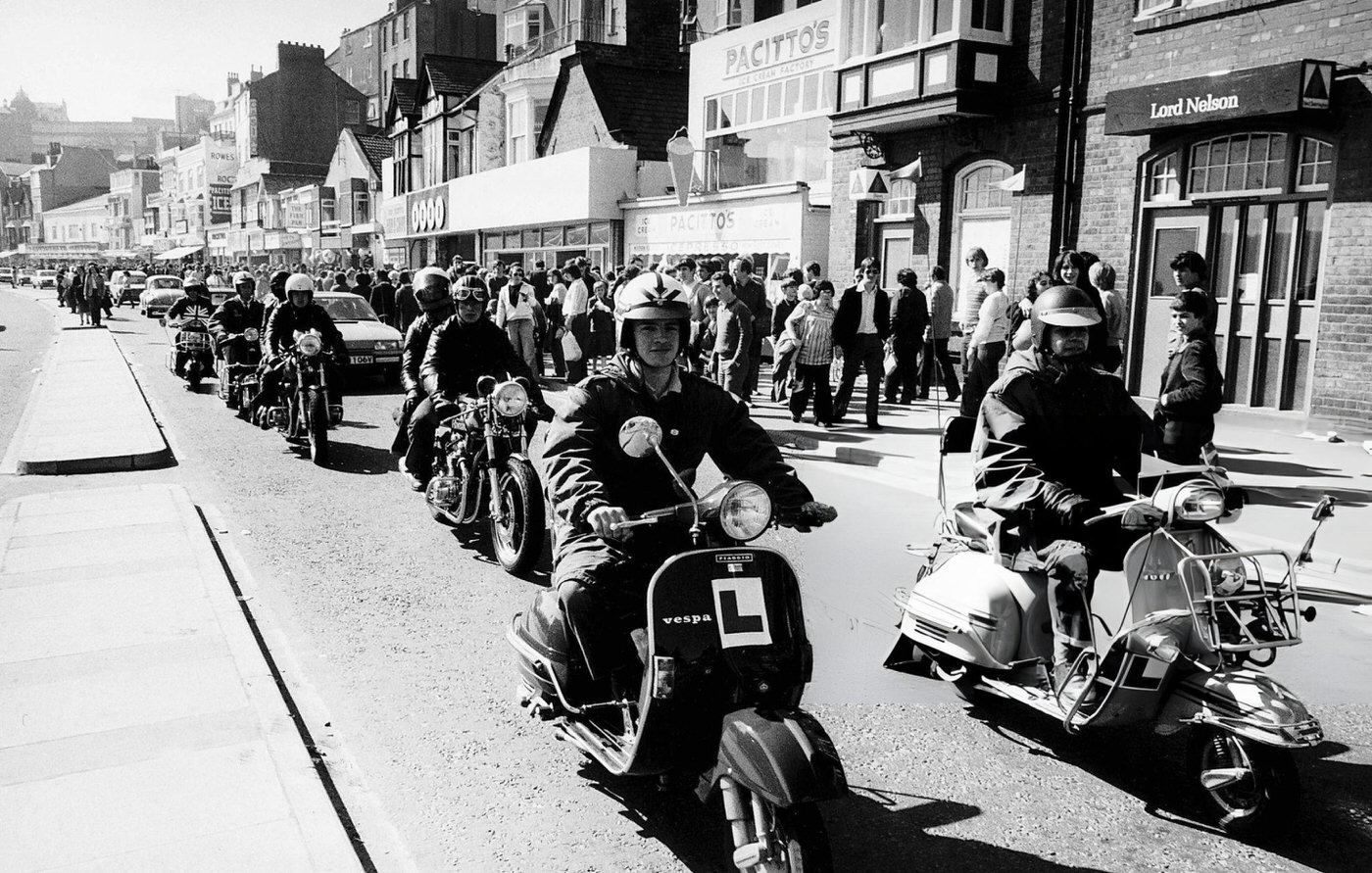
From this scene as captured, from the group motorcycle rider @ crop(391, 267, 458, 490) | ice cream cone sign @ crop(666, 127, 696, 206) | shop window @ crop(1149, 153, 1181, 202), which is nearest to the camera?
motorcycle rider @ crop(391, 267, 458, 490)

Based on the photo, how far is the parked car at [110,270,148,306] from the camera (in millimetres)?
51062

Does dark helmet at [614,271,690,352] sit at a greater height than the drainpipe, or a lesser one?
lesser

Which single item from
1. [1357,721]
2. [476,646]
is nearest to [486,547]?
[476,646]

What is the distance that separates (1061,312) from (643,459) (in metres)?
1.76

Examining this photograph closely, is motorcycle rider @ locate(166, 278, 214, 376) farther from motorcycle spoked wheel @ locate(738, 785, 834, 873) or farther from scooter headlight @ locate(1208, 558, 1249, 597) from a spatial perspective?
motorcycle spoked wheel @ locate(738, 785, 834, 873)

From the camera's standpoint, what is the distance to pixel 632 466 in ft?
13.5

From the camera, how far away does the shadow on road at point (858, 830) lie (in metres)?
3.58

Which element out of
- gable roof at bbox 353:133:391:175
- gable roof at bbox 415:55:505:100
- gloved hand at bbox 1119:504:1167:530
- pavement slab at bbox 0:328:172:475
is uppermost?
gable roof at bbox 415:55:505:100

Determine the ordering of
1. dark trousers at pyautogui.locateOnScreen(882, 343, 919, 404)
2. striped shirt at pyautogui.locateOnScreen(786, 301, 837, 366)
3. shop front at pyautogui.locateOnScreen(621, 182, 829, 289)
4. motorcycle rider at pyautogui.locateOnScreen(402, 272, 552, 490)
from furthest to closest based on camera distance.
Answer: shop front at pyautogui.locateOnScreen(621, 182, 829, 289)
dark trousers at pyautogui.locateOnScreen(882, 343, 919, 404)
striped shirt at pyautogui.locateOnScreen(786, 301, 837, 366)
motorcycle rider at pyautogui.locateOnScreen(402, 272, 552, 490)

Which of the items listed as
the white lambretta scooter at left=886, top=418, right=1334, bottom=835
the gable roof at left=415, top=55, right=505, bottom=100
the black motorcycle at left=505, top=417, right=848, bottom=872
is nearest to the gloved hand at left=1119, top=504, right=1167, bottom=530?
the white lambretta scooter at left=886, top=418, right=1334, bottom=835

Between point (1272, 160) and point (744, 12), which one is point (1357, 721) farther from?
point (744, 12)

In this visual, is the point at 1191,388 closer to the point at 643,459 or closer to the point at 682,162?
the point at 643,459

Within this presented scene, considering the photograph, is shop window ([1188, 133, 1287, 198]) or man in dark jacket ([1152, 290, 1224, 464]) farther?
shop window ([1188, 133, 1287, 198])

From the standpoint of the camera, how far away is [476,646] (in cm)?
570
